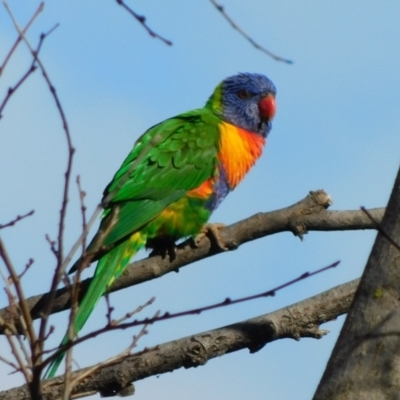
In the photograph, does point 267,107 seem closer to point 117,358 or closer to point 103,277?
point 103,277

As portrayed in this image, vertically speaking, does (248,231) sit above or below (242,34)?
below

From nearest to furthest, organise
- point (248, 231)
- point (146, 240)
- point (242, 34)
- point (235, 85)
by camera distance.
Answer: point (242, 34) → point (248, 231) → point (146, 240) → point (235, 85)

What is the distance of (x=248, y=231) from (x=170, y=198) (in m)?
1.17

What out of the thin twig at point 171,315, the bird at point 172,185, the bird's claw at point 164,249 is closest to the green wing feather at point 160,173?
the bird at point 172,185

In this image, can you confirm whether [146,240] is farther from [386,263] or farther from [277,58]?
[386,263]

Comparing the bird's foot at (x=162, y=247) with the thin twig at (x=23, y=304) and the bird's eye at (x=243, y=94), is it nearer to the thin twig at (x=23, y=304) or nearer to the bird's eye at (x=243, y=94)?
the bird's eye at (x=243, y=94)

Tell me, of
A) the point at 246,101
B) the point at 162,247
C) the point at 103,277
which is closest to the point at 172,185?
the point at 162,247

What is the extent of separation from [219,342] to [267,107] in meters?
3.14

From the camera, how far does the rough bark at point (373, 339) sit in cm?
221

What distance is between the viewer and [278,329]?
3.97m

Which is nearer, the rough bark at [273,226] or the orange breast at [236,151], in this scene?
the rough bark at [273,226]

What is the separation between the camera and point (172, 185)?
5309mm

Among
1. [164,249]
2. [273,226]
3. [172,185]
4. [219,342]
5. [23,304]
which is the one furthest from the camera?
[172,185]

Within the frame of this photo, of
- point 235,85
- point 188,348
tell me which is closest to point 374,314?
point 188,348
